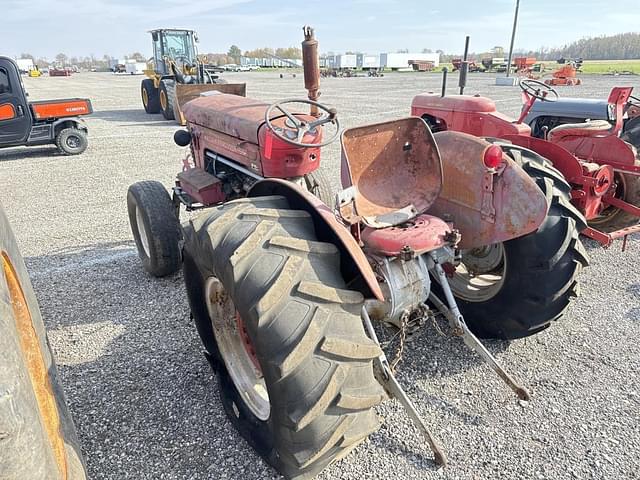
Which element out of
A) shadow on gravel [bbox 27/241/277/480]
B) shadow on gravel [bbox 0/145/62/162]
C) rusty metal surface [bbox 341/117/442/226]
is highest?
rusty metal surface [bbox 341/117/442/226]

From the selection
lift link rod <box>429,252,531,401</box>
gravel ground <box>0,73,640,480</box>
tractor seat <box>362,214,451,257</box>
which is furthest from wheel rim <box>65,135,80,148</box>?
lift link rod <box>429,252,531,401</box>

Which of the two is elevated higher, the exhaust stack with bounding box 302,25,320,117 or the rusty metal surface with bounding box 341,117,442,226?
the exhaust stack with bounding box 302,25,320,117

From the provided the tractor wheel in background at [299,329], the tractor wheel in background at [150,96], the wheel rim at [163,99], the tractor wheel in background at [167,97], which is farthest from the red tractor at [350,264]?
the tractor wheel in background at [150,96]

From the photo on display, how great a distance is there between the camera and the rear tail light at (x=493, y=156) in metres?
2.09

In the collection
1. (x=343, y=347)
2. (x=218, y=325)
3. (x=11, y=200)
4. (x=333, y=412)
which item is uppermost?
(x=343, y=347)

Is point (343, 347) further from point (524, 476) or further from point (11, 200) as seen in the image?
point (11, 200)

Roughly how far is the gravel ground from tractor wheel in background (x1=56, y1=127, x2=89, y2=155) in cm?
547

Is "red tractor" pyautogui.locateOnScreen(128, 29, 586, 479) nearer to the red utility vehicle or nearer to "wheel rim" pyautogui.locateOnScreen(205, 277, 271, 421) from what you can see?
"wheel rim" pyautogui.locateOnScreen(205, 277, 271, 421)

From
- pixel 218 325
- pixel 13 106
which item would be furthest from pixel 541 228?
pixel 13 106

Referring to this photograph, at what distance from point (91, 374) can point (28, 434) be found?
1.62 metres

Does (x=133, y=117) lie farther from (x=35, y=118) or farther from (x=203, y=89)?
(x=35, y=118)

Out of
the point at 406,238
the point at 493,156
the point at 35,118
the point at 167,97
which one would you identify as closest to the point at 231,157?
the point at 406,238

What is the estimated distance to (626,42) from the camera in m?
90.9

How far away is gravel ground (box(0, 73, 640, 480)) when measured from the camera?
6.32 ft
